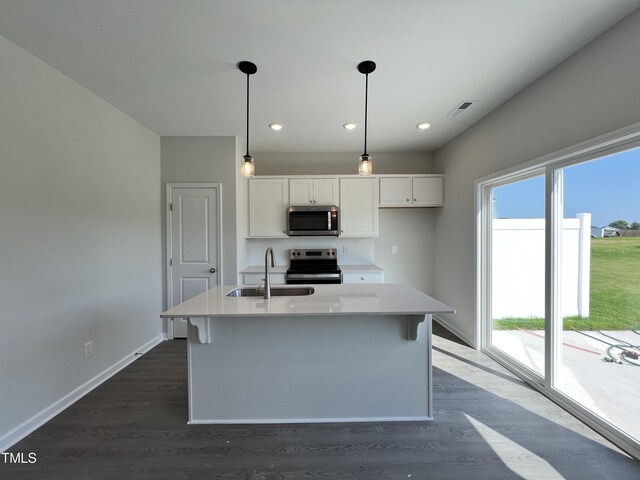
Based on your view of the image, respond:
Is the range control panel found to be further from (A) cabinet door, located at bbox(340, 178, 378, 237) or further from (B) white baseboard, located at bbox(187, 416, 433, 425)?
(B) white baseboard, located at bbox(187, 416, 433, 425)

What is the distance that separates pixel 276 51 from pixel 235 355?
2.18 metres

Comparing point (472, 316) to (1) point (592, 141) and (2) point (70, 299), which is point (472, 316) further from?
(2) point (70, 299)

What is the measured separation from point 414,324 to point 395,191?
95.4 inches

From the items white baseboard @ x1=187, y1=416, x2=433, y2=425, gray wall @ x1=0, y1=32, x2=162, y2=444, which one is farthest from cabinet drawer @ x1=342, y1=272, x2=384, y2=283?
gray wall @ x1=0, y1=32, x2=162, y2=444

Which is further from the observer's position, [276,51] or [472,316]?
[472,316]

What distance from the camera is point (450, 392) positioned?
2.31 meters

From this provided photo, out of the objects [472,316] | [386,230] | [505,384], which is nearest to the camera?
[505,384]

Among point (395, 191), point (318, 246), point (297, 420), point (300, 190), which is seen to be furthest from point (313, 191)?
point (297, 420)

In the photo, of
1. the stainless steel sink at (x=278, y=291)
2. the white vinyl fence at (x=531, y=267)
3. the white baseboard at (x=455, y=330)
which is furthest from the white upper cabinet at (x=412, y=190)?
the stainless steel sink at (x=278, y=291)

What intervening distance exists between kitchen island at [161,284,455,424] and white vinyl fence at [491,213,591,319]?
126cm

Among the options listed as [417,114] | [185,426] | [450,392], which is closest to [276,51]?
[417,114]

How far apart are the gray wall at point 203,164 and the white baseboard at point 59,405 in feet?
2.83

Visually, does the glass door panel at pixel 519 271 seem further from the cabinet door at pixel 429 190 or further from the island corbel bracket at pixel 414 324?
the island corbel bracket at pixel 414 324

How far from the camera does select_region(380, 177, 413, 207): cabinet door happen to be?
392cm
